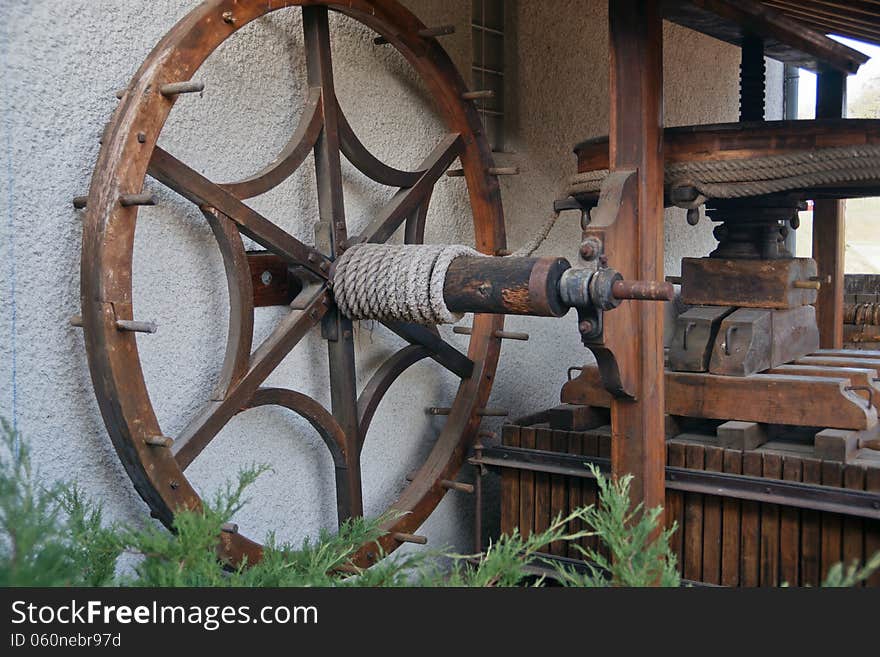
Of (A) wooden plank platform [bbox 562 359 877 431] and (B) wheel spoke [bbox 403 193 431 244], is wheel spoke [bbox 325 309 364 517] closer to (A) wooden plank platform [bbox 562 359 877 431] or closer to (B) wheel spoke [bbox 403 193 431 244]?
(B) wheel spoke [bbox 403 193 431 244]

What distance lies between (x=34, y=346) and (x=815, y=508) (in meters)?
1.87

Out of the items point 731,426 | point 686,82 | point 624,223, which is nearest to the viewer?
point 624,223

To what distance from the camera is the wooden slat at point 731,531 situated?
2.54 metres

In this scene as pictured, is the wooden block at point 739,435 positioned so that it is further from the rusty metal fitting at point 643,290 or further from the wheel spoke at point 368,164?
the wheel spoke at point 368,164

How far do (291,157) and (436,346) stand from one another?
30.6 inches

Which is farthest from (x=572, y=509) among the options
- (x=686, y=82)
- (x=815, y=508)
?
(x=686, y=82)

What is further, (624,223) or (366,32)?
(366,32)

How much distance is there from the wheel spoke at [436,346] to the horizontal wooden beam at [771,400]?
2.11 feet

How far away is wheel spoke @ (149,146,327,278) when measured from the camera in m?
2.09

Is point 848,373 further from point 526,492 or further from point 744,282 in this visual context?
point 526,492

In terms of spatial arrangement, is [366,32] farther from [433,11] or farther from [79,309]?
[79,309]

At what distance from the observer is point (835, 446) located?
7.95 feet

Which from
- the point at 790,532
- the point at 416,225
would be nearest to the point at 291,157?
the point at 416,225

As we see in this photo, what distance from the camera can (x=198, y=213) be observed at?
2.38 metres
